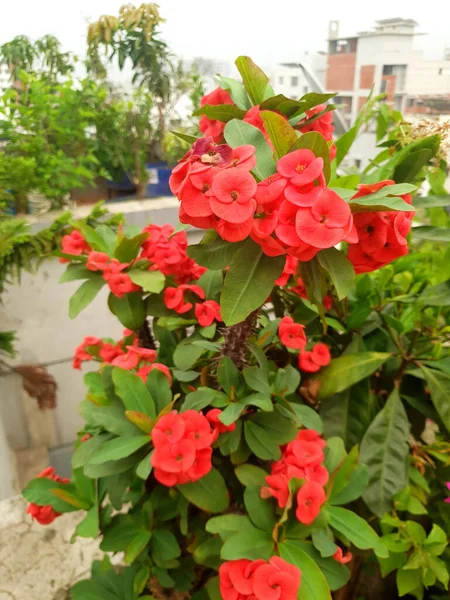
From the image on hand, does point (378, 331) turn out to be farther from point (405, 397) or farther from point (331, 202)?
point (331, 202)

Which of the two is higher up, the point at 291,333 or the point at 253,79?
the point at 253,79

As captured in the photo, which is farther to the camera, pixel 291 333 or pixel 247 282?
pixel 291 333

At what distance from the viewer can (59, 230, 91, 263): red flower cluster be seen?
876 mm

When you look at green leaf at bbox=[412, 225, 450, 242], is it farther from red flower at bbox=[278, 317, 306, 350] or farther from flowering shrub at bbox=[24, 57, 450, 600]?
red flower at bbox=[278, 317, 306, 350]

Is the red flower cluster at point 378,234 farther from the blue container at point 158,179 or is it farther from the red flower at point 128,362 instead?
the blue container at point 158,179

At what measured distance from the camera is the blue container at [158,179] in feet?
5.49

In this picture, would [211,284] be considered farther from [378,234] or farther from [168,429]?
[378,234]

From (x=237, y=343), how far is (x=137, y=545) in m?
0.36

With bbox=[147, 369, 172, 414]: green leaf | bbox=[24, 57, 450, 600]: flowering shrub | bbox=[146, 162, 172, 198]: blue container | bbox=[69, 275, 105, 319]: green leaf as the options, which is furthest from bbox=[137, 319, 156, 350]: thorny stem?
bbox=[146, 162, 172, 198]: blue container

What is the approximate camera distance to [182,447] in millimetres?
589

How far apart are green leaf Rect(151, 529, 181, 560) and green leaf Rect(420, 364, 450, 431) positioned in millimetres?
511

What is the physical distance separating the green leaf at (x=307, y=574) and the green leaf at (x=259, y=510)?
32 mm

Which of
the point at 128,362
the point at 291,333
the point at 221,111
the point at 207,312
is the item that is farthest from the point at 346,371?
the point at 221,111

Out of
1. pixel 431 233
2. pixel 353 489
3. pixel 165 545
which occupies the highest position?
pixel 431 233
